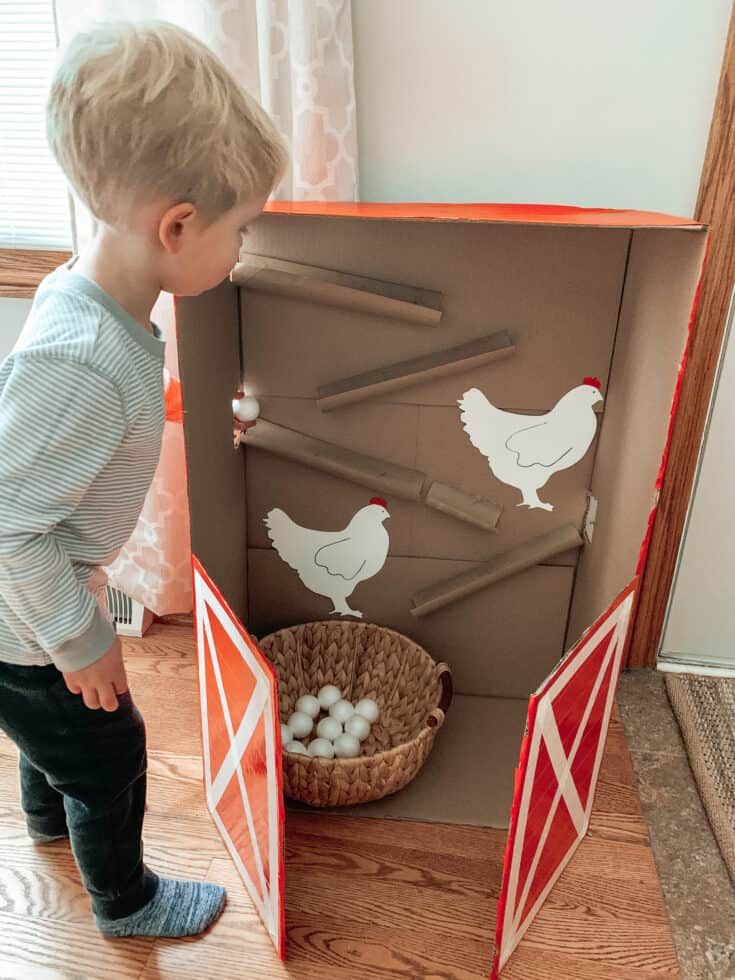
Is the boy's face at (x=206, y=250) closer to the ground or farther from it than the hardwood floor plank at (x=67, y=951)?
farther from it

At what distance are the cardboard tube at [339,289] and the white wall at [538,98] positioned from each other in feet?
0.55

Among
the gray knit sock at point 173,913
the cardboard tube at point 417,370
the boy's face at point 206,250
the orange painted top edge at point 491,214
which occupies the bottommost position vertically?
the gray knit sock at point 173,913

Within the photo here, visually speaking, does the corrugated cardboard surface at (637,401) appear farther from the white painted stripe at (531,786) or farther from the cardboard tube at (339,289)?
the cardboard tube at (339,289)

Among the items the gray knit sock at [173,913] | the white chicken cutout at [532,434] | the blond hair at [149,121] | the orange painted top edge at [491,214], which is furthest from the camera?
the white chicken cutout at [532,434]

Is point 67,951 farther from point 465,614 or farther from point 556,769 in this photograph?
point 465,614

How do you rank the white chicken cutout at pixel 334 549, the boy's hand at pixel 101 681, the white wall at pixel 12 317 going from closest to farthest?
the boy's hand at pixel 101 681 → the white chicken cutout at pixel 334 549 → the white wall at pixel 12 317

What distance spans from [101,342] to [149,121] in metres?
0.18

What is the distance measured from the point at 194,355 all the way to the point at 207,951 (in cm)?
71

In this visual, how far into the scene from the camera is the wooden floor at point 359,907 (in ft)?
3.21

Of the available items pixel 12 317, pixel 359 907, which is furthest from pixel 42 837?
pixel 12 317

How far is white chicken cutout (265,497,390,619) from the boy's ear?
0.66m

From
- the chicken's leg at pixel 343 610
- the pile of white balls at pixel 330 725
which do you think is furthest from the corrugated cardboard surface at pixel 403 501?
the pile of white balls at pixel 330 725

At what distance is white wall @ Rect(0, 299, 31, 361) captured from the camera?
4.83 feet

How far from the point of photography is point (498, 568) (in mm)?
1322
